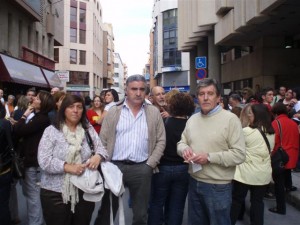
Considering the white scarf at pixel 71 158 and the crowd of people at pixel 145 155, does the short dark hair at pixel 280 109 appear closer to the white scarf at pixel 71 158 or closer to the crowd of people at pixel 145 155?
the crowd of people at pixel 145 155

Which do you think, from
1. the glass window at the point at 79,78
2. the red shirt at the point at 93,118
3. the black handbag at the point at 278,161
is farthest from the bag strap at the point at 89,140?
the glass window at the point at 79,78

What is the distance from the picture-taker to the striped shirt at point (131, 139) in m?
3.99

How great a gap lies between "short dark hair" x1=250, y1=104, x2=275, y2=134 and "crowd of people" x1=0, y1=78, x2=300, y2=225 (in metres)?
0.01

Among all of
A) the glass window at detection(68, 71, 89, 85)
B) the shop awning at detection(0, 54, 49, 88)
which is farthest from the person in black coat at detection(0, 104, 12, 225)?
the glass window at detection(68, 71, 89, 85)

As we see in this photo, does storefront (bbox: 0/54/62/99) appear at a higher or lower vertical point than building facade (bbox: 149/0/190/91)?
lower

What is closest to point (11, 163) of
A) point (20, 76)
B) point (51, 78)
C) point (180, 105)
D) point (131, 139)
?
point (131, 139)

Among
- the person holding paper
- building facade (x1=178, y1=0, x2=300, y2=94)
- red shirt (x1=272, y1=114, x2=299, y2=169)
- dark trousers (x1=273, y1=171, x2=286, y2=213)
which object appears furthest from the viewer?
building facade (x1=178, y1=0, x2=300, y2=94)

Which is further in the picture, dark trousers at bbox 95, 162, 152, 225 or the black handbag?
the black handbag

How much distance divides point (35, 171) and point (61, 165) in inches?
65.5

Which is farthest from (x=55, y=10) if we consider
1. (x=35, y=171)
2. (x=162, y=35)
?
(x=162, y=35)

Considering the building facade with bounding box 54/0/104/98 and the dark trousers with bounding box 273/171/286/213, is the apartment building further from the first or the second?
the building facade with bounding box 54/0/104/98

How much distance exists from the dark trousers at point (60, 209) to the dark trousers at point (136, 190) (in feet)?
1.32

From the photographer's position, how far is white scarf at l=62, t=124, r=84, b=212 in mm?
3531

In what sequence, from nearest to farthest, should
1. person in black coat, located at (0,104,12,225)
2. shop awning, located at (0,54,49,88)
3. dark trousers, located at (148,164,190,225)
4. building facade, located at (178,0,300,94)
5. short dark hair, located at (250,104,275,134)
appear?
1. person in black coat, located at (0,104,12,225)
2. dark trousers, located at (148,164,190,225)
3. short dark hair, located at (250,104,275,134)
4. building facade, located at (178,0,300,94)
5. shop awning, located at (0,54,49,88)
